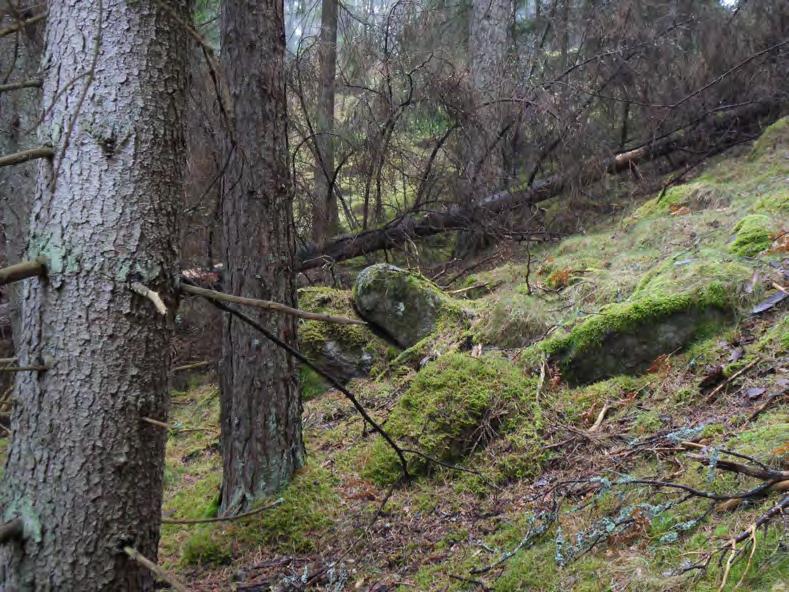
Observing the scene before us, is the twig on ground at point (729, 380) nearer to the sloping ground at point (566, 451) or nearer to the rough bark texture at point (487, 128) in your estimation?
the sloping ground at point (566, 451)

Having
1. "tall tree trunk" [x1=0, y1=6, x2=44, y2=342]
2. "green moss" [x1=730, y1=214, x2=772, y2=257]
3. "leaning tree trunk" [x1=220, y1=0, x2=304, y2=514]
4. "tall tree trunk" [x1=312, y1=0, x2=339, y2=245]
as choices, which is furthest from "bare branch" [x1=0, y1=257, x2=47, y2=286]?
"tall tree trunk" [x1=312, y1=0, x2=339, y2=245]

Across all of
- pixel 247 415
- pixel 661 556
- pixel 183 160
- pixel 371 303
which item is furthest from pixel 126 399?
pixel 371 303

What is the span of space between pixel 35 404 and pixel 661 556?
2227 millimetres

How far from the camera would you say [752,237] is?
4.58 metres

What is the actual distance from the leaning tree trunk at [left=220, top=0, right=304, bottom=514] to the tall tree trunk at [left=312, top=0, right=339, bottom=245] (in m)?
3.77

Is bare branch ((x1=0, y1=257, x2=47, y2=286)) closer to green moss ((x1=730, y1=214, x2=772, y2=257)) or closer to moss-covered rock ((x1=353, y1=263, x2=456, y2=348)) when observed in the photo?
moss-covered rock ((x1=353, y1=263, x2=456, y2=348))

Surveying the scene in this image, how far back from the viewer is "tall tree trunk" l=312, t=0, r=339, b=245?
7.94m

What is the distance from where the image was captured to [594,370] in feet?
13.8

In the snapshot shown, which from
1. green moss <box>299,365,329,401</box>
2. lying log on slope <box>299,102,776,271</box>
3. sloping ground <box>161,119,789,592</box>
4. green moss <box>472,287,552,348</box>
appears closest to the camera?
sloping ground <box>161,119,789,592</box>

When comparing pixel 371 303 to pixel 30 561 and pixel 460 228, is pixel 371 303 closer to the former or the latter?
pixel 460 228

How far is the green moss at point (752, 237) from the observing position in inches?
175

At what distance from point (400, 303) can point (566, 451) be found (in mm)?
2535

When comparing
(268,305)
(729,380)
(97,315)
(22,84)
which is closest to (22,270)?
(97,315)

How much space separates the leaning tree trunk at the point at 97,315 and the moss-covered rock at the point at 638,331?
3.03 m
